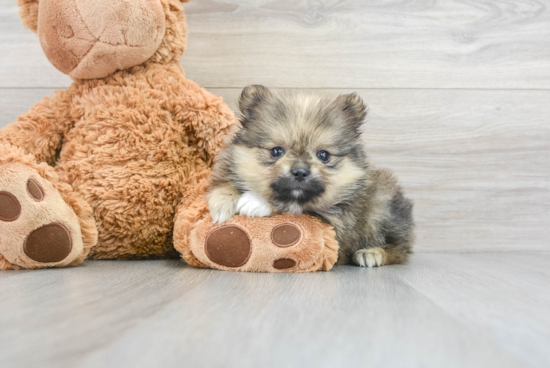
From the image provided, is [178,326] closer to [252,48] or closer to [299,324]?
[299,324]

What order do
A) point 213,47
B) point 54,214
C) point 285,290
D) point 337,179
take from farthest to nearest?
point 213,47 < point 337,179 < point 54,214 < point 285,290

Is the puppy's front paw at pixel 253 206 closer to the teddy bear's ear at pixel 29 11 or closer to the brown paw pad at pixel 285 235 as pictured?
the brown paw pad at pixel 285 235

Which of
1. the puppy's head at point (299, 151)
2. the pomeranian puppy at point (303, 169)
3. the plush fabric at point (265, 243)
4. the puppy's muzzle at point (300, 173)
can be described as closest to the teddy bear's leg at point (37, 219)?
the plush fabric at point (265, 243)

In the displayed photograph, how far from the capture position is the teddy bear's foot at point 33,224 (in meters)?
1.21

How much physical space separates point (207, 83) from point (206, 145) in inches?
19.6

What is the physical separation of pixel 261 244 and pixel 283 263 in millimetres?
89

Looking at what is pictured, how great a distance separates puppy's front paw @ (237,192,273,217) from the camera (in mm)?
1317

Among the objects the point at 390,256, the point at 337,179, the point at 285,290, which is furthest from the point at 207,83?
the point at 285,290

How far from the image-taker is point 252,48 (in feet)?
6.38

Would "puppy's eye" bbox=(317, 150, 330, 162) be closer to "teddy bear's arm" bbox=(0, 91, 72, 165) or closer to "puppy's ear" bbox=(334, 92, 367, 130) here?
"puppy's ear" bbox=(334, 92, 367, 130)

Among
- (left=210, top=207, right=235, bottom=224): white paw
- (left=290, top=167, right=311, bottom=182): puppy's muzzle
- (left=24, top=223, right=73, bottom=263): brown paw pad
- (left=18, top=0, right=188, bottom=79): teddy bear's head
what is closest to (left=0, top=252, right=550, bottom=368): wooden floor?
(left=24, top=223, right=73, bottom=263): brown paw pad

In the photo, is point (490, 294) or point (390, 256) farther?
point (390, 256)

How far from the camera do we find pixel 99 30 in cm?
137

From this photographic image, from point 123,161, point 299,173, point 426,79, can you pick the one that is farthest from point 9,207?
point 426,79
